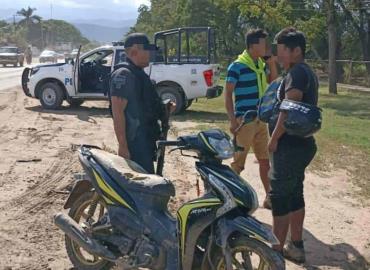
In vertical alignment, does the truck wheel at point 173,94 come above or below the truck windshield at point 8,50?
below

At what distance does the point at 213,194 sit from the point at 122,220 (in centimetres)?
75

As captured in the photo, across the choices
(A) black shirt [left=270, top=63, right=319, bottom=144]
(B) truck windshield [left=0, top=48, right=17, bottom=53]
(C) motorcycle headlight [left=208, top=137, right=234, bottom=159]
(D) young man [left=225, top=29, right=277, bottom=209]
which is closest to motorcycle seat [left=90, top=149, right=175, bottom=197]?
(C) motorcycle headlight [left=208, top=137, right=234, bottom=159]

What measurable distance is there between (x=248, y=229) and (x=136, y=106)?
4.98 feet

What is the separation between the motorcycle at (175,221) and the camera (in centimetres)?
391

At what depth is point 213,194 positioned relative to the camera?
4020 mm

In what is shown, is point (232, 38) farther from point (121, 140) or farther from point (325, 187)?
point (121, 140)

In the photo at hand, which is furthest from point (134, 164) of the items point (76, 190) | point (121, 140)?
point (76, 190)

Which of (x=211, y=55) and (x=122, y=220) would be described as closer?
(x=122, y=220)

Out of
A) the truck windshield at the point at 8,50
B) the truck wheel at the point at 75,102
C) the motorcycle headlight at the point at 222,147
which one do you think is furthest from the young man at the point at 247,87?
the truck windshield at the point at 8,50

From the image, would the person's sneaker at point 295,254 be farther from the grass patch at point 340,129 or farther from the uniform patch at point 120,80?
the grass patch at point 340,129

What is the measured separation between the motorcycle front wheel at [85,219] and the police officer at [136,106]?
452 millimetres

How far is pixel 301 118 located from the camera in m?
4.61

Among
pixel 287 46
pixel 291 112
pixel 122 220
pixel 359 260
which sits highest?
pixel 287 46

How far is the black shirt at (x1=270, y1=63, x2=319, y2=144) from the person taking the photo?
4711 millimetres
